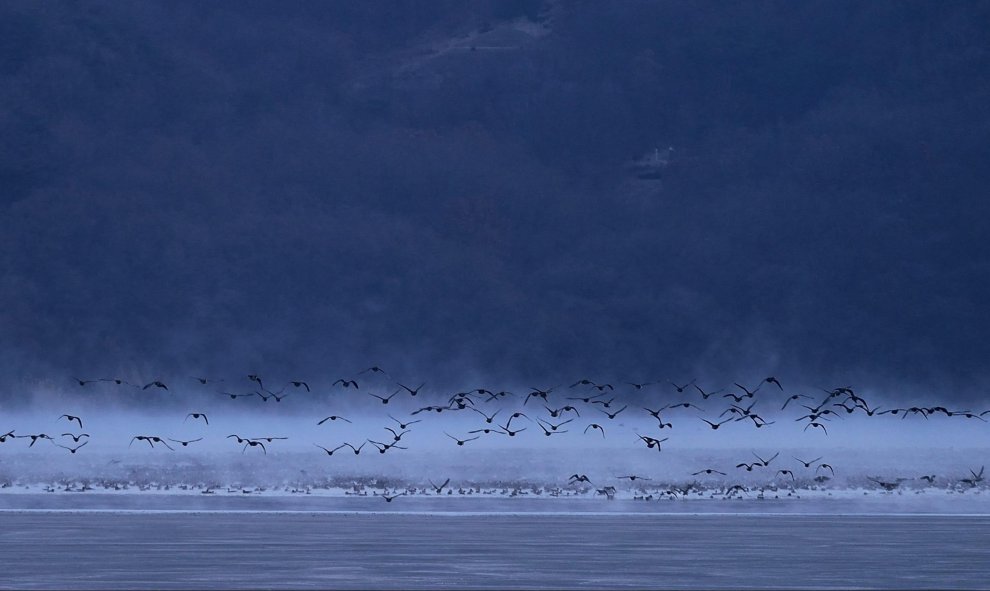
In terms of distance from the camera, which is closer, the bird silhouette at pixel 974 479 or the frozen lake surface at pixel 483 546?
the frozen lake surface at pixel 483 546

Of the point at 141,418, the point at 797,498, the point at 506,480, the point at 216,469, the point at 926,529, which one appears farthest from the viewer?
the point at 141,418

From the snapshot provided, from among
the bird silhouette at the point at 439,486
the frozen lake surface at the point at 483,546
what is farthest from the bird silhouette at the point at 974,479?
the bird silhouette at the point at 439,486

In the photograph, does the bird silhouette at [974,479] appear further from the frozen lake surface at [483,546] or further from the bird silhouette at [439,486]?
the bird silhouette at [439,486]

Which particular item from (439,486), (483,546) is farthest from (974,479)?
(483,546)

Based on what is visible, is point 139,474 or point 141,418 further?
point 141,418

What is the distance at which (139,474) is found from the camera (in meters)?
116

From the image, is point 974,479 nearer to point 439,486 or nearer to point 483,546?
point 439,486

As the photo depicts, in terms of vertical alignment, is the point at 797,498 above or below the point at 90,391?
below

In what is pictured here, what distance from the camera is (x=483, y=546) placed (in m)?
53.8

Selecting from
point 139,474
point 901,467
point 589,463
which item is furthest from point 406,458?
point 901,467

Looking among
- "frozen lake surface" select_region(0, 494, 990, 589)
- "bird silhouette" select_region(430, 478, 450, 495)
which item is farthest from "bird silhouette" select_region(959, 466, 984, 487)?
"bird silhouette" select_region(430, 478, 450, 495)

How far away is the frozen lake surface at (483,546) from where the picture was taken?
43531 millimetres

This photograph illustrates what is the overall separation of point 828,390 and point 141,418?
257 feet

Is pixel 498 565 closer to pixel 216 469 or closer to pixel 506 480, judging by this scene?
pixel 506 480
